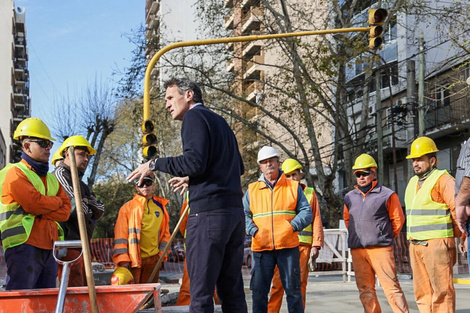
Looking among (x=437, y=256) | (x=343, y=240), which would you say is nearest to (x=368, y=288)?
(x=437, y=256)

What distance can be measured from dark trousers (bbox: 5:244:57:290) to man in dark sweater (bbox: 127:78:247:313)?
1.53 m

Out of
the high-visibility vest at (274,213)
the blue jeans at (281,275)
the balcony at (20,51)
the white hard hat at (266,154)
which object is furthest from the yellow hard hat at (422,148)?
the balcony at (20,51)

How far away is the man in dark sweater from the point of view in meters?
4.99

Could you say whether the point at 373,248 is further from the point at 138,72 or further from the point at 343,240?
the point at 138,72

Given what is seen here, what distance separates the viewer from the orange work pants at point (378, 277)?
8.06 meters

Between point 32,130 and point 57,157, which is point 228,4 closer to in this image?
point 57,157

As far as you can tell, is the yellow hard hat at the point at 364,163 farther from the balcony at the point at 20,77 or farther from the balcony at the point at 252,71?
the balcony at the point at 20,77

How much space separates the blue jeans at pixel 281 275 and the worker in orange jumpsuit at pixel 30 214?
7.80ft

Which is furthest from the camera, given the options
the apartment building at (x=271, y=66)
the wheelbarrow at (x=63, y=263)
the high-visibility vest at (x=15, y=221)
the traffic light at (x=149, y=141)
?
the apartment building at (x=271, y=66)

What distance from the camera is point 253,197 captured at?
8055 mm

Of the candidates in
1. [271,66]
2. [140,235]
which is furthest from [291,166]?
[271,66]

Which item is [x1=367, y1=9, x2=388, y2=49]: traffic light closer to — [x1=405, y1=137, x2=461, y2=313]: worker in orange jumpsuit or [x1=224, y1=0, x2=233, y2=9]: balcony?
[x1=405, y1=137, x2=461, y2=313]: worker in orange jumpsuit

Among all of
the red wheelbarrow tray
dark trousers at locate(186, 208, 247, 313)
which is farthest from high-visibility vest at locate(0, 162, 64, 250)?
dark trousers at locate(186, 208, 247, 313)

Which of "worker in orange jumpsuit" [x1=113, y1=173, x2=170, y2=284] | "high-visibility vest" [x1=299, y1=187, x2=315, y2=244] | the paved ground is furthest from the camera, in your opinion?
the paved ground
